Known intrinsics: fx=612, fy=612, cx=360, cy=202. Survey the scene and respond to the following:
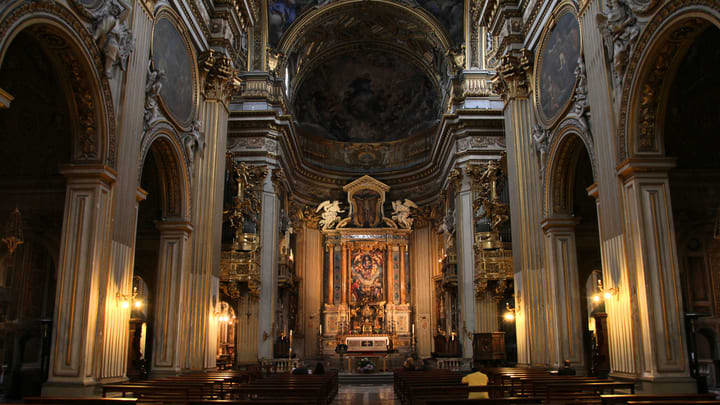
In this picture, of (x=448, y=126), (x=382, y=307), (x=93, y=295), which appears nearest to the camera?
(x=93, y=295)

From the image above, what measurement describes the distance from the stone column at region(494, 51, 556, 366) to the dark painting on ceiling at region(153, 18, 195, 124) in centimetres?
909

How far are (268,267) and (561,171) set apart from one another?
14.3 m

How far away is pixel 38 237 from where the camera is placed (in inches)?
631

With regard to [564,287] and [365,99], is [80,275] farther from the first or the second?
[365,99]

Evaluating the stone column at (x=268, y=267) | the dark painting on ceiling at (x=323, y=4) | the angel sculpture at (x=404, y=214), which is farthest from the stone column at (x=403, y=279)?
the dark painting on ceiling at (x=323, y=4)

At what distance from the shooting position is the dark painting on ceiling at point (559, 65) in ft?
48.2

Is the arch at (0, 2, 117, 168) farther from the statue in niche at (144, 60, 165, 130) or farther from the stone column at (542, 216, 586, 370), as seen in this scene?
the stone column at (542, 216, 586, 370)

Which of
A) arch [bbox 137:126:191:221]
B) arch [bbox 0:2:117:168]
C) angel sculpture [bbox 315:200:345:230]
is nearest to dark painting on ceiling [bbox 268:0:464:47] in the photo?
angel sculpture [bbox 315:200:345:230]

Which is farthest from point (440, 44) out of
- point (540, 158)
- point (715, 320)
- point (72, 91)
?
point (72, 91)

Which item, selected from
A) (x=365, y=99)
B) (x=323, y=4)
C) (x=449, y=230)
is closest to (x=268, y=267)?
(x=449, y=230)

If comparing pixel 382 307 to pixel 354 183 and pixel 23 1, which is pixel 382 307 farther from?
pixel 23 1

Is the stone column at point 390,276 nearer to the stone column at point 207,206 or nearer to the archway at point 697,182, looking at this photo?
the stone column at point 207,206

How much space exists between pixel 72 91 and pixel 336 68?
2643 cm

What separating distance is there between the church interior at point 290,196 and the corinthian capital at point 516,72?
6cm
